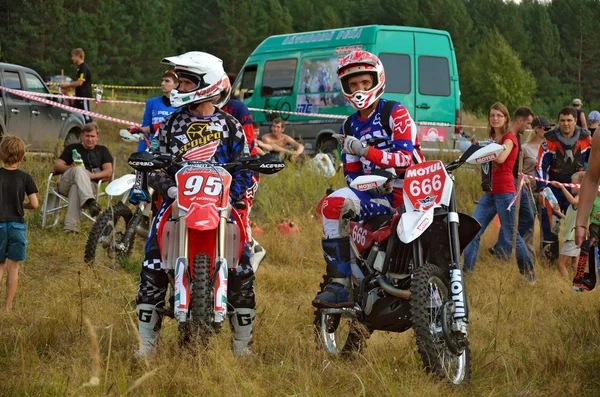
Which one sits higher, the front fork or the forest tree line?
the forest tree line

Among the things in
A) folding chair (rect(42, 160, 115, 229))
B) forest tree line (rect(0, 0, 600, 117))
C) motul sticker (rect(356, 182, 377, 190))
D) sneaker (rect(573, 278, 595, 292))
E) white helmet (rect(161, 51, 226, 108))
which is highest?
forest tree line (rect(0, 0, 600, 117))

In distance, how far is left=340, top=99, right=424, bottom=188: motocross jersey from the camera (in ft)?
18.4

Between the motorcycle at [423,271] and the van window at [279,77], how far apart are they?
515 inches

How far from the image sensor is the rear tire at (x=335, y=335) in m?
5.77

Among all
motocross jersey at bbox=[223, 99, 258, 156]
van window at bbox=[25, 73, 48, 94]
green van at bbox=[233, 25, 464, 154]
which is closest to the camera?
motocross jersey at bbox=[223, 99, 258, 156]

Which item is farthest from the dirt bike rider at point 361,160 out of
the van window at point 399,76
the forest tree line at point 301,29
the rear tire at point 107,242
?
the forest tree line at point 301,29

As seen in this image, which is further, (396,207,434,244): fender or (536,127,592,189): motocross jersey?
(536,127,592,189): motocross jersey

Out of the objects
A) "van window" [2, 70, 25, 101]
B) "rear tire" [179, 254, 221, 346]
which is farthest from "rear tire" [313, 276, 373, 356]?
"van window" [2, 70, 25, 101]

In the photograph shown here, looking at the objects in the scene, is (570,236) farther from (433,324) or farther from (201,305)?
(201,305)

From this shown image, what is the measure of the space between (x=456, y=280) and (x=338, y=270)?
0.83 meters

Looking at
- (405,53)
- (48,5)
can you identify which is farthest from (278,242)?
(48,5)

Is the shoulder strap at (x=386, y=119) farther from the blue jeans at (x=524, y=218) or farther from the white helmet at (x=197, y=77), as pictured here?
the blue jeans at (x=524, y=218)

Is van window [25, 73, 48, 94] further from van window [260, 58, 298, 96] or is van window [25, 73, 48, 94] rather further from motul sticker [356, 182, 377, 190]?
motul sticker [356, 182, 377, 190]

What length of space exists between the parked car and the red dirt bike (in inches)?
378
